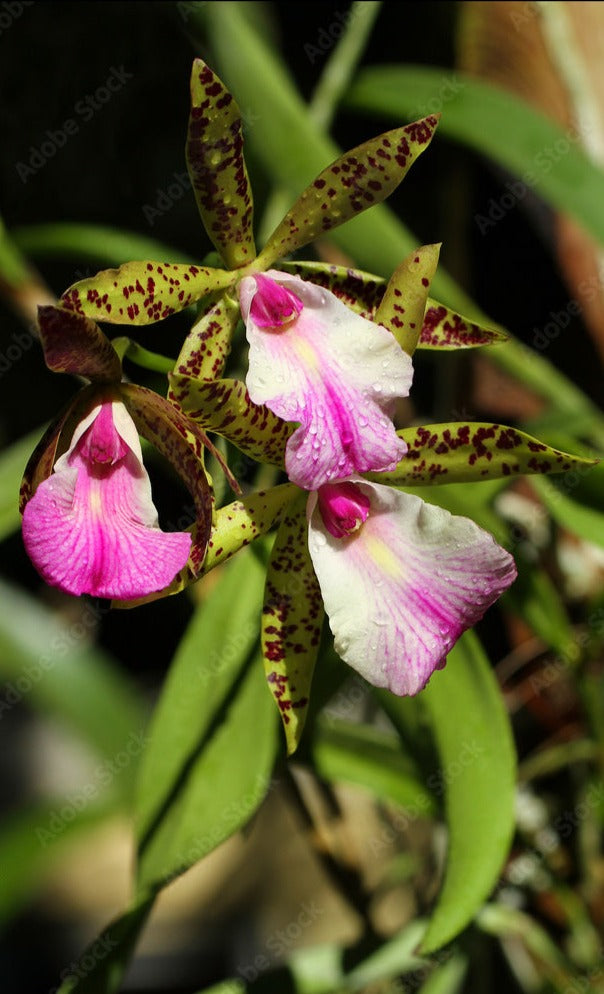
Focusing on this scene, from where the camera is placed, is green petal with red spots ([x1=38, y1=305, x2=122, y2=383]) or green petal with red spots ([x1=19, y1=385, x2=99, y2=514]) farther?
green petal with red spots ([x1=19, y1=385, x2=99, y2=514])

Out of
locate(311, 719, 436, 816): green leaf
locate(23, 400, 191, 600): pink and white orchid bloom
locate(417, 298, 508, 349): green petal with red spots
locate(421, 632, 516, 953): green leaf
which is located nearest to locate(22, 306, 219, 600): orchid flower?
locate(23, 400, 191, 600): pink and white orchid bloom

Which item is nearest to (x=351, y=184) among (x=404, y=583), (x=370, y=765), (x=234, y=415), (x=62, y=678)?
(x=234, y=415)

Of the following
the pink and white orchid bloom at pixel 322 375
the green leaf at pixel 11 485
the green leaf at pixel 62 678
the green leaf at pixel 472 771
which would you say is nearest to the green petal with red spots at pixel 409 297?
the pink and white orchid bloom at pixel 322 375

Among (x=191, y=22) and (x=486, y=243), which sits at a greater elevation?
(x=191, y=22)

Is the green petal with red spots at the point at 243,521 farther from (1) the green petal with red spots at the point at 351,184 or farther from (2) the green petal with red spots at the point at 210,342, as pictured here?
(1) the green petal with red spots at the point at 351,184

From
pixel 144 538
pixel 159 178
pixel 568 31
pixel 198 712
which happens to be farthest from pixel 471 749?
pixel 568 31

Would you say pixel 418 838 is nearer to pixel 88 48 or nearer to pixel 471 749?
pixel 471 749

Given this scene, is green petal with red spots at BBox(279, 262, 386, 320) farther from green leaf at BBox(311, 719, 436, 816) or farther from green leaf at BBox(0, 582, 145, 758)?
green leaf at BBox(0, 582, 145, 758)
